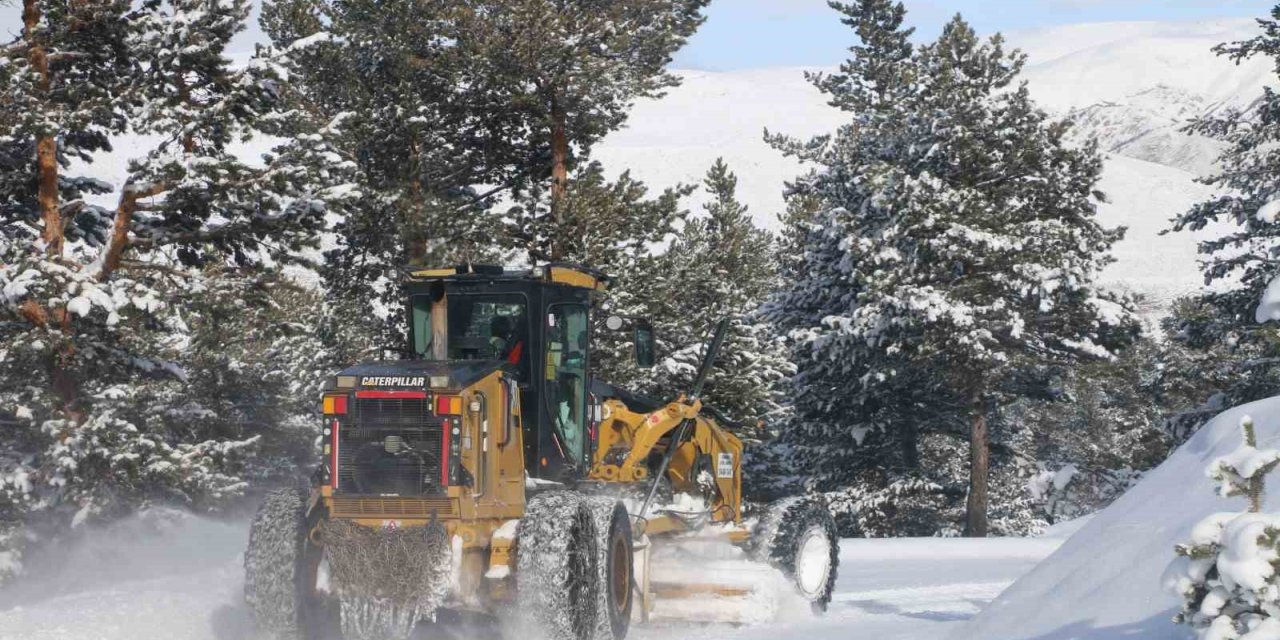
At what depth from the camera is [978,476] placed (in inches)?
1097

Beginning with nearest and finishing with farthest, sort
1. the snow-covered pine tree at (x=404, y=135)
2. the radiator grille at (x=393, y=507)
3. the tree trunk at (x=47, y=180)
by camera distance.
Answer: the radiator grille at (x=393, y=507) → the tree trunk at (x=47, y=180) → the snow-covered pine tree at (x=404, y=135)

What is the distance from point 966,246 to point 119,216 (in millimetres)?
16291

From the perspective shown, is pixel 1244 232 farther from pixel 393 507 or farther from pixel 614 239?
pixel 393 507

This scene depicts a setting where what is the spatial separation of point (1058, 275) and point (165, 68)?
17.3m

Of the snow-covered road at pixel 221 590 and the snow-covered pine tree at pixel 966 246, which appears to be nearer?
the snow-covered road at pixel 221 590

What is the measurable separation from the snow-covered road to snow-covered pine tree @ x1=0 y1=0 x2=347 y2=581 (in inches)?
34.6

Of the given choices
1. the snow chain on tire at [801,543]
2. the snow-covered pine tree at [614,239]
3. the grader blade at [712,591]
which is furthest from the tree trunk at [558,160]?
the grader blade at [712,591]

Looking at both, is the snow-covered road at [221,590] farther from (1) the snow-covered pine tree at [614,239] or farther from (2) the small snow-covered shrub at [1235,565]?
(1) the snow-covered pine tree at [614,239]

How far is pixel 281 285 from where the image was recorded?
56.9ft

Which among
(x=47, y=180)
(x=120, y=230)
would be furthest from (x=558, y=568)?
(x=47, y=180)

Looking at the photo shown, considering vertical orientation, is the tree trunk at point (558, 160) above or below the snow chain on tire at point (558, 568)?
above

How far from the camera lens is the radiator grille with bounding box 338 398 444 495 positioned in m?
9.33

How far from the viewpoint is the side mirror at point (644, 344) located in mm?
11086

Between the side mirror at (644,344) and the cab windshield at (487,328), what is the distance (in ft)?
3.38
